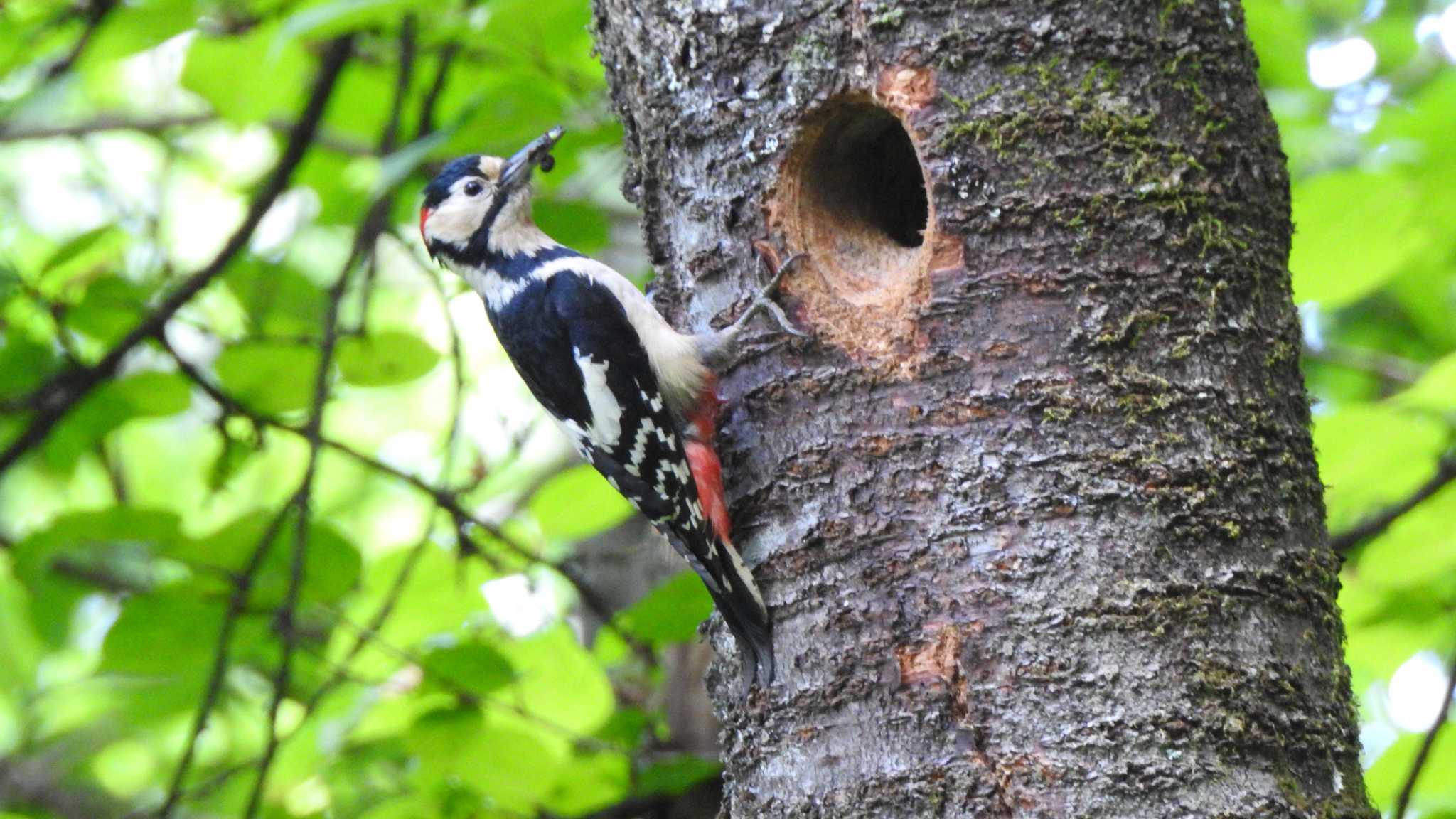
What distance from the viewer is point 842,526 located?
2.32 meters

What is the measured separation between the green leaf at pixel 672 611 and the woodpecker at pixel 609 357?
0.11 m

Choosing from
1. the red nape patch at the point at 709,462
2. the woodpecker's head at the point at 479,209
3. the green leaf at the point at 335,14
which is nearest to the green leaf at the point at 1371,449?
the red nape patch at the point at 709,462

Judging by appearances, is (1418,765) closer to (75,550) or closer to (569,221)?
(569,221)

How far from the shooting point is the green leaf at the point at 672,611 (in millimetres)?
2844

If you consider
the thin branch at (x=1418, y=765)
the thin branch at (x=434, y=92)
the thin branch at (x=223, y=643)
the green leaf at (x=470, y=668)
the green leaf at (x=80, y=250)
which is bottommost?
the thin branch at (x=1418, y=765)

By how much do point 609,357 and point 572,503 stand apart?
36cm

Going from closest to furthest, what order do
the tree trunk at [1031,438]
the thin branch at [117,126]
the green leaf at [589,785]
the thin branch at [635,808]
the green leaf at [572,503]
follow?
the tree trunk at [1031,438]
the green leaf at [572,503]
the green leaf at [589,785]
the thin branch at [635,808]
the thin branch at [117,126]

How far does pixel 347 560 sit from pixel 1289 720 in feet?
7.18

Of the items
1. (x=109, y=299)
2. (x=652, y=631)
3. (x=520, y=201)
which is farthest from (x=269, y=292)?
(x=652, y=631)

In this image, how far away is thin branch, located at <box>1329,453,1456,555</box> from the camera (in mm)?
2988

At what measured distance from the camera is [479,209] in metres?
3.75

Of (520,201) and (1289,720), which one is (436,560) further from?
(1289,720)

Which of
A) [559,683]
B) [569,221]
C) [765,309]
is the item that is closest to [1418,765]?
[765,309]

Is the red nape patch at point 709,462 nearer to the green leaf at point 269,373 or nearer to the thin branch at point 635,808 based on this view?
the thin branch at point 635,808
